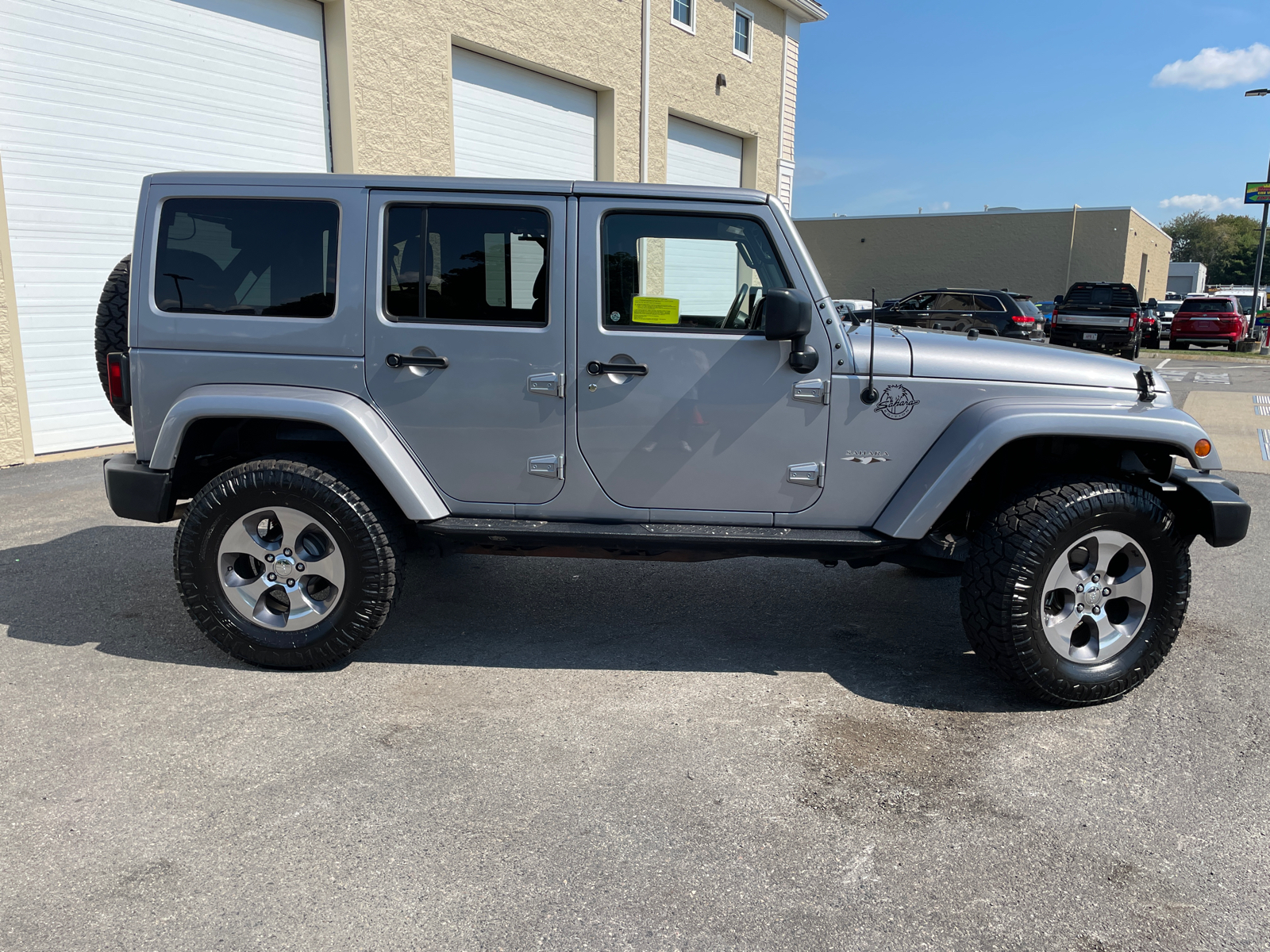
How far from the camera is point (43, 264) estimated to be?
792 centimetres

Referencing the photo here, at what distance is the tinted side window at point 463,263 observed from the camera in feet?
12.1

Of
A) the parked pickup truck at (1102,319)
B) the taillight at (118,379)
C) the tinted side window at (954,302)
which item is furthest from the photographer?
the parked pickup truck at (1102,319)

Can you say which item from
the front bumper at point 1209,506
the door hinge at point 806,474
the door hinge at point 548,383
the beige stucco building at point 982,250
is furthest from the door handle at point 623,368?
the beige stucco building at point 982,250

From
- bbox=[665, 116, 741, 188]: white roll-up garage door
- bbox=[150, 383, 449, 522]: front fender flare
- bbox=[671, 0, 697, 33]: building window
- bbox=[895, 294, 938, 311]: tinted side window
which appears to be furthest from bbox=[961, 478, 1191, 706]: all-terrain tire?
bbox=[895, 294, 938, 311]: tinted side window

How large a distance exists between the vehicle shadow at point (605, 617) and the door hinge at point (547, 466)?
0.87m

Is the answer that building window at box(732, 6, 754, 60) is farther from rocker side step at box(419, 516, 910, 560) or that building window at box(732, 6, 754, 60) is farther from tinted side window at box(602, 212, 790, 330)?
rocker side step at box(419, 516, 910, 560)

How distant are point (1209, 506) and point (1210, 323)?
2834 centimetres

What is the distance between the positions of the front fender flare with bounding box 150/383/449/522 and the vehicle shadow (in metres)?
0.85

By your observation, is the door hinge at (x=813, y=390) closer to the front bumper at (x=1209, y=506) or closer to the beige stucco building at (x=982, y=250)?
the front bumper at (x=1209, y=506)

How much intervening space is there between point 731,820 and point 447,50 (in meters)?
10.2

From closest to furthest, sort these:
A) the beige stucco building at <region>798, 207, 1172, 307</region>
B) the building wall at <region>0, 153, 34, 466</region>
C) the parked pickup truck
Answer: the building wall at <region>0, 153, 34, 466</region>, the parked pickup truck, the beige stucco building at <region>798, 207, 1172, 307</region>

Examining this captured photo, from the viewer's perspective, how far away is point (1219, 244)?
330 ft

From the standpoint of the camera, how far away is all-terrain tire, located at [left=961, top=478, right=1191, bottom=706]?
3.45 metres

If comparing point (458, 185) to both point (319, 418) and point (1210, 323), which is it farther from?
point (1210, 323)
